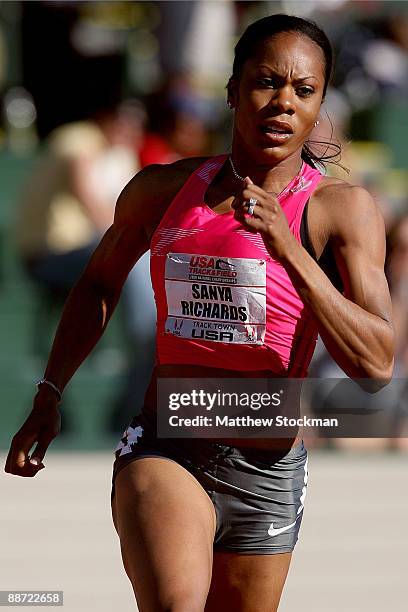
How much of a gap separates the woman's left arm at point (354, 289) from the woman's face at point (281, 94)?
7.1 inches

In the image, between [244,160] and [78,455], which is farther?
[78,455]

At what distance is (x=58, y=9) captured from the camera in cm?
932

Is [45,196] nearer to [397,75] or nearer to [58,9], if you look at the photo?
[58,9]

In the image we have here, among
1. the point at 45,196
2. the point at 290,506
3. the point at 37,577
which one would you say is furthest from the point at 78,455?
the point at 290,506

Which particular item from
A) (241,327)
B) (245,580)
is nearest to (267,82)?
(241,327)

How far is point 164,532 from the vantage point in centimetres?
311

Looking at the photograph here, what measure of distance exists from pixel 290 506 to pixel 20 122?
664 cm

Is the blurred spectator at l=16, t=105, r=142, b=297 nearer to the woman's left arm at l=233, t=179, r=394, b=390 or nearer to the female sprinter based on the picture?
the female sprinter

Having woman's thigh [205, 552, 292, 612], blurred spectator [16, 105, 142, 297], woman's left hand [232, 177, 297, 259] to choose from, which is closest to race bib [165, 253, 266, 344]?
woman's left hand [232, 177, 297, 259]

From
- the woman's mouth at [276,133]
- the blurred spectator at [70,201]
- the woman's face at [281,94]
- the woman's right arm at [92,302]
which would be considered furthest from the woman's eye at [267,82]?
the blurred spectator at [70,201]

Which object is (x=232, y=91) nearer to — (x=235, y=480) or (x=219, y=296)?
(x=219, y=296)

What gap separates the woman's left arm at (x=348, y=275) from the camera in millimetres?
2932

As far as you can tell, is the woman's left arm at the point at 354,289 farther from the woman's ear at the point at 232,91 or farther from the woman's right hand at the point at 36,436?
the woman's right hand at the point at 36,436

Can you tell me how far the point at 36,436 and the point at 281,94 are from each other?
3.58 feet
